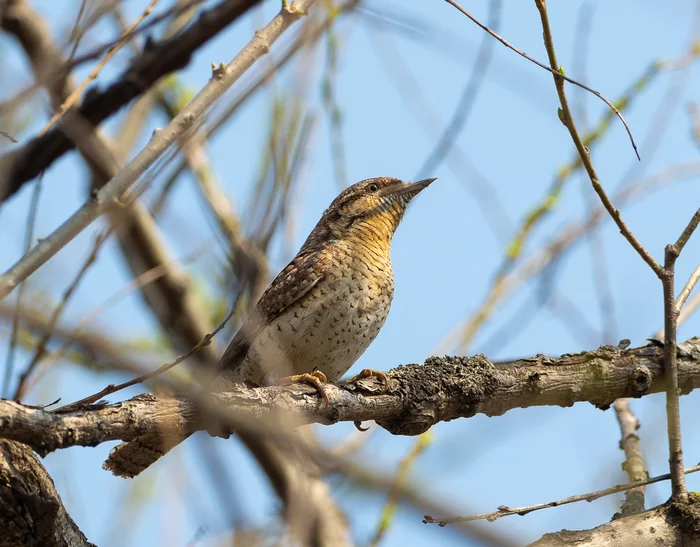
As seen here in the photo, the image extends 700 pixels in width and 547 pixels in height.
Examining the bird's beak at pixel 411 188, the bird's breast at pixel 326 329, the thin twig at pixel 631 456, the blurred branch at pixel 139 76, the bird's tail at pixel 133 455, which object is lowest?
the bird's tail at pixel 133 455

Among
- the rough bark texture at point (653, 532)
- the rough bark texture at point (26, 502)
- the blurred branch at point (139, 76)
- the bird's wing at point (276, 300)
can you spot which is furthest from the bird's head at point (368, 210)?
the rough bark texture at point (26, 502)

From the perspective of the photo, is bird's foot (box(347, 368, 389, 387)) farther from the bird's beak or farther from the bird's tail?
the bird's beak

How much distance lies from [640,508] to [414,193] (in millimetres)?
2881

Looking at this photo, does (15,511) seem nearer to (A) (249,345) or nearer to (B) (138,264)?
(A) (249,345)

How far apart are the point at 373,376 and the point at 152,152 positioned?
5.23 ft

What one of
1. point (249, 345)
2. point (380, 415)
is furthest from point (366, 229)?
point (380, 415)

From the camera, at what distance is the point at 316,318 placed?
4605 mm

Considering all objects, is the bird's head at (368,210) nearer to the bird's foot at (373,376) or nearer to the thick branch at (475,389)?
the bird's foot at (373,376)

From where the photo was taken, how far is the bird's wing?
470cm

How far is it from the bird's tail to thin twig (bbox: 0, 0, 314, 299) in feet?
2.89

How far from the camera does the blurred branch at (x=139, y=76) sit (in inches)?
156

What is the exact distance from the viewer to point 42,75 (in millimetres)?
2688

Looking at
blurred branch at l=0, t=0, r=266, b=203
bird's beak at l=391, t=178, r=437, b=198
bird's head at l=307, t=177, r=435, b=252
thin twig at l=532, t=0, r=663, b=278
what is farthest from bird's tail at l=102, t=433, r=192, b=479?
bird's beak at l=391, t=178, r=437, b=198

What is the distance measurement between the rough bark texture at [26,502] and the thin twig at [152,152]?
63 cm
